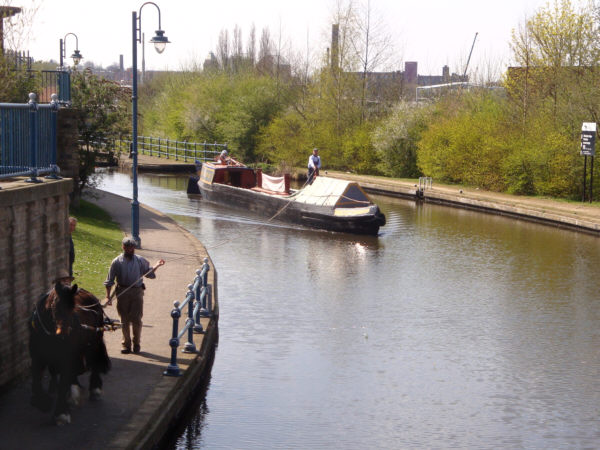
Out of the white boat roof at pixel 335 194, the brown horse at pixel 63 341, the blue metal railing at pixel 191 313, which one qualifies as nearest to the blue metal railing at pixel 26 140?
the brown horse at pixel 63 341

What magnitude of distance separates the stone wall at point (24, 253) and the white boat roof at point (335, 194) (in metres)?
16.3

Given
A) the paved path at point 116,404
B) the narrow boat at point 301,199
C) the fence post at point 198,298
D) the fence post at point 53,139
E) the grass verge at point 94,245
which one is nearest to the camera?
the paved path at point 116,404

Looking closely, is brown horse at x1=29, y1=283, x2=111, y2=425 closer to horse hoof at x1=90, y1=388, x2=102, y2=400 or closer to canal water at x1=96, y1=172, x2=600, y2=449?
horse hoof at x1=90, y1=388, x2=102, y2=400

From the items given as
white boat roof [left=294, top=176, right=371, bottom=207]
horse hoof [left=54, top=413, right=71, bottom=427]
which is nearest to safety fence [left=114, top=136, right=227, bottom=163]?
white boat roof [left=294, top=176, right=371, bottom=207]

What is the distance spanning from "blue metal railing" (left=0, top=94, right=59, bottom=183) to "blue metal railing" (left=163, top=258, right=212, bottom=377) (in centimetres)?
229

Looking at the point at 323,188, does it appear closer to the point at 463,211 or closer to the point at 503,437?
the point at 463,211

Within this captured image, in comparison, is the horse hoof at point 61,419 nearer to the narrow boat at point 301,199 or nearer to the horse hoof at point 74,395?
the horse hoof at point 74,395

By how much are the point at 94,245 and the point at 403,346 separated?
25.6ft

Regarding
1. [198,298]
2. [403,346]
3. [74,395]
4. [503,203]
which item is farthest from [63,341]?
[503,203]

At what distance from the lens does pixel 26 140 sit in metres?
9.93

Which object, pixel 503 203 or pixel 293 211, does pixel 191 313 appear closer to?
pixel 293 211

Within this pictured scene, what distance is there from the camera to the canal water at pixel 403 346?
31.5 feet

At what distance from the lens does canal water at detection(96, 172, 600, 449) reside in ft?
31.5

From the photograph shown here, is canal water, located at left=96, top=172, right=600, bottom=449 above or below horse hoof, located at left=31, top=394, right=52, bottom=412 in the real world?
below
